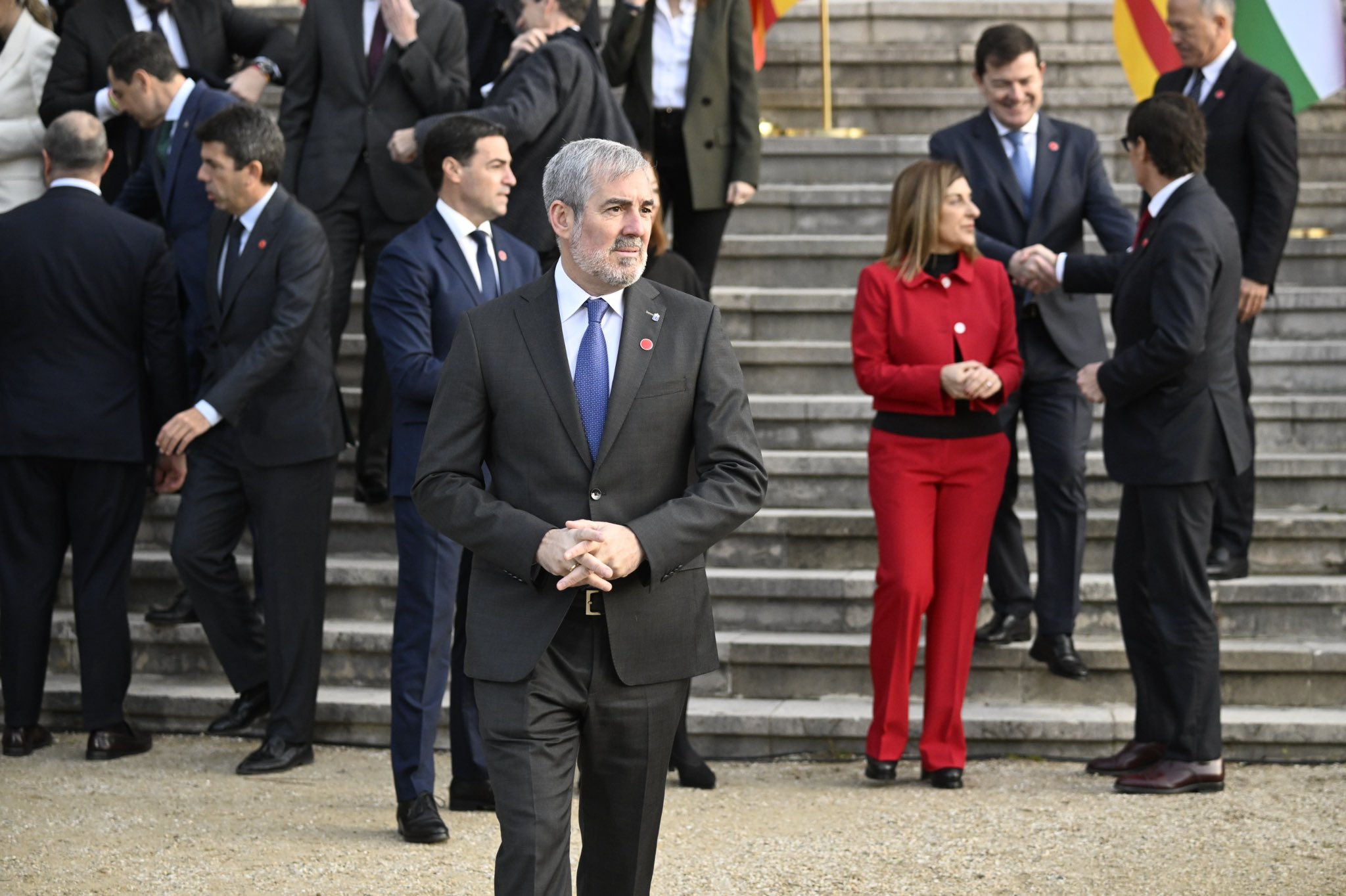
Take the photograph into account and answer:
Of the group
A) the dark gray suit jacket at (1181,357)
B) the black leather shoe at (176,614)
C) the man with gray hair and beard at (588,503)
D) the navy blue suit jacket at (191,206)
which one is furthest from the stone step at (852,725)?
the man with gray hair and beard at (588,503)

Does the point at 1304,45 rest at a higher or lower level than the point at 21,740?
higher

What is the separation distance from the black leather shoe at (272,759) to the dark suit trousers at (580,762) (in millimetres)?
2605

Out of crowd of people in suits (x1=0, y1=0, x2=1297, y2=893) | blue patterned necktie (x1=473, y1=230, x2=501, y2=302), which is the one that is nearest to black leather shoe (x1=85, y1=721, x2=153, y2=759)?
crowd of people in suits (x1=0, y1=0, x2=1297, y2=893)

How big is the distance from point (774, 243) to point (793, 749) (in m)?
3.19

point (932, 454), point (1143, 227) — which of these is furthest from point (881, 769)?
point (1143, 227)

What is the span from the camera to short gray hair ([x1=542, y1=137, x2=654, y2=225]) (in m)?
3.44

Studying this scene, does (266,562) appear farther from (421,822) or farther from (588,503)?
(588,503)

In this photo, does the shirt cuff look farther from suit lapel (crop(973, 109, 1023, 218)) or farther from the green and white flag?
the green and white flag

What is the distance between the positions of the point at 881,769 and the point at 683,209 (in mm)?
2866

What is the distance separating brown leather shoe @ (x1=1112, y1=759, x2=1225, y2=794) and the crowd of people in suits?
12mm

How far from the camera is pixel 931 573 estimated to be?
18.5 feet

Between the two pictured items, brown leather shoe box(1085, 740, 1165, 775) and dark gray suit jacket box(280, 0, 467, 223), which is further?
dark gray suit jacket box(280, 0, 467, 223)

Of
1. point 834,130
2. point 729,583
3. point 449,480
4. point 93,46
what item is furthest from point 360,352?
point 449,480

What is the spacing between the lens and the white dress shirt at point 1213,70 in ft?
21.7
